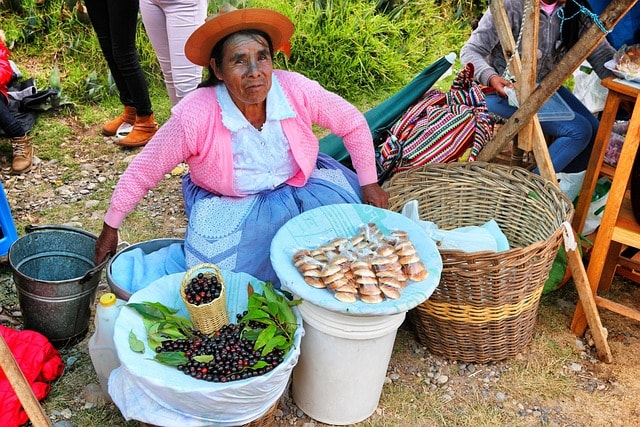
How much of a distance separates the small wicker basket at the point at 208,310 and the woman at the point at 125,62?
7.43 feet

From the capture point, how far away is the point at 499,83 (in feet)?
12.3

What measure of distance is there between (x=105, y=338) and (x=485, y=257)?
5.03 ft

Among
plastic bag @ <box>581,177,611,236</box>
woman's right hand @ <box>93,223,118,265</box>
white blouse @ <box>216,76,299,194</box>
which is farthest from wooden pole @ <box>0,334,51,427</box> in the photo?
plastic bag @ <box>581,177,611,236</box>

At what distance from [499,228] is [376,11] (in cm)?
382

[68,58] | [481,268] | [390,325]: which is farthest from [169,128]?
[68,58]

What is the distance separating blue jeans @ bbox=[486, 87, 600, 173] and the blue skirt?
146 cm

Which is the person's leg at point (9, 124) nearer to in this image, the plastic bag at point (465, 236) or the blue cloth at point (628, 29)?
the plastic bag at point (465, 236)

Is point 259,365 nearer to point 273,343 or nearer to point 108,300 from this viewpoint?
point 273,343

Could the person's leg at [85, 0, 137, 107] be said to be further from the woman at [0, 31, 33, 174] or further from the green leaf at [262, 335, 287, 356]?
the green leaf at [262, 335, 287, 356]

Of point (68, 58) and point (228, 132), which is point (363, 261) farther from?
point (68, 58)

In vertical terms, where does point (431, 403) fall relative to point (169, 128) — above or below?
below

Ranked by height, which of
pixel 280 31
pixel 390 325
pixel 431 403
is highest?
pixel 280 31

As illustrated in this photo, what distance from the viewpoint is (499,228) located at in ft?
10.8

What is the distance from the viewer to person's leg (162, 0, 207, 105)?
12.2 ft
